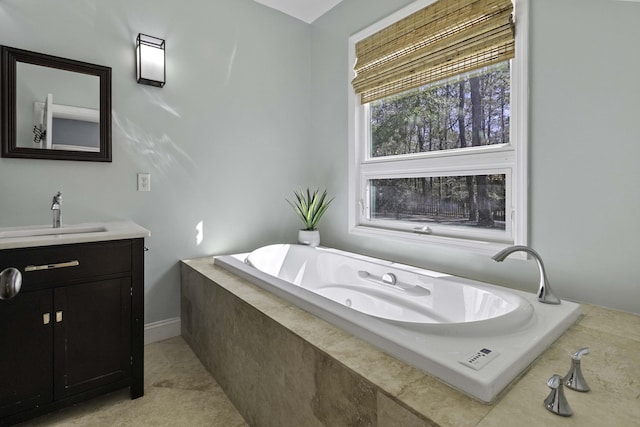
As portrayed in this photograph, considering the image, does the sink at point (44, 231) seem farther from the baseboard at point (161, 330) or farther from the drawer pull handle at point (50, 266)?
the baseboard at point (161, 330)

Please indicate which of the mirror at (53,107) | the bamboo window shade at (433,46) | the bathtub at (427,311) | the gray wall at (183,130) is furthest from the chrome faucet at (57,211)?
the bamboo window shade at (433,46)

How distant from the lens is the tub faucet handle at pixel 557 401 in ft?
2.61

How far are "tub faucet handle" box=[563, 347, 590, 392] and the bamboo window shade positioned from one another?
1517 mm

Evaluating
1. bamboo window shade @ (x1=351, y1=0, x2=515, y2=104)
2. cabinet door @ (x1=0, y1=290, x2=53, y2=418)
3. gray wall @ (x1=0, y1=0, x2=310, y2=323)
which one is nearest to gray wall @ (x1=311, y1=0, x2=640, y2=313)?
bamboo window shade @ (x1=351, y1=0, x2=515, y2=104)

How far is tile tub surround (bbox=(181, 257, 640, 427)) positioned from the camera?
820mm

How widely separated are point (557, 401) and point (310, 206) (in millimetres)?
2234

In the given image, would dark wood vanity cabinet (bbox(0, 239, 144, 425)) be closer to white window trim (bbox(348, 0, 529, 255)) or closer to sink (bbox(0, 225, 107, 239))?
sink (bbox(0, 225, 107, 239))

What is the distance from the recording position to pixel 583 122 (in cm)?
157

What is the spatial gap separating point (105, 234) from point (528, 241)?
2124 millimetres

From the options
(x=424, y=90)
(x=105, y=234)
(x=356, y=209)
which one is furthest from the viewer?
(x=356, y=209)

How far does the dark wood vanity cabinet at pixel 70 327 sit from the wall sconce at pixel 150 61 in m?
1.17

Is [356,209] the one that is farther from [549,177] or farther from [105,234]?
[105,234]

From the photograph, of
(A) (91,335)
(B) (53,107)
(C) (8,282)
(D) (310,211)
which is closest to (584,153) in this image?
(D) (310,211)

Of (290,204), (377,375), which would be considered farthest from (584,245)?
(290,204)
